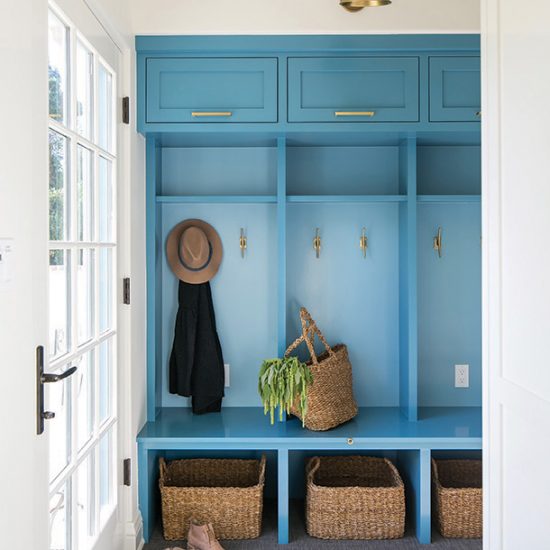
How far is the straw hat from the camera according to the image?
10.9ft

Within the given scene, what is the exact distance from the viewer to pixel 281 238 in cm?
316

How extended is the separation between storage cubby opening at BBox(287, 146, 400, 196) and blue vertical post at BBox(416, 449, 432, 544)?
1.27 m

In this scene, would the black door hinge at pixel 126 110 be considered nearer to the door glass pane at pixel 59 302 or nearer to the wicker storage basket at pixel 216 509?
the door glass pane at pixel 59 302

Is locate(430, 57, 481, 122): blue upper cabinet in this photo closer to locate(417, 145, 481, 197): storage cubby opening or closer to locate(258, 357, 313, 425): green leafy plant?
locate(417, 145, 481, 197): storage cubby opening

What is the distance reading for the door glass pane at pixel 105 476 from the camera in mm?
2469

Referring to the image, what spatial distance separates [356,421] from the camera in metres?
3.17

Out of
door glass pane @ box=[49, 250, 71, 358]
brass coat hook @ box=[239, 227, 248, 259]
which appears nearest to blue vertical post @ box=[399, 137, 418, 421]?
brass coat hook @ box=[239, 227, 248, 259]

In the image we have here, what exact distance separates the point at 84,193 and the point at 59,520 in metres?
0.98

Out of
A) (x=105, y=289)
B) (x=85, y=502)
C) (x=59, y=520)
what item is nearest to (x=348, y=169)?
(x=105, y=289)

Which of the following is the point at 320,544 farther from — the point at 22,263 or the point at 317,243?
the point at 22,263

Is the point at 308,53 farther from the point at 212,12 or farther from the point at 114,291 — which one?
the point at 114,291

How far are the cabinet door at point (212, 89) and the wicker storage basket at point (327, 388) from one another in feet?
3.01

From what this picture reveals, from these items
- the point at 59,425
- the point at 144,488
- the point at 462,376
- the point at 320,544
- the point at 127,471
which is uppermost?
the point at 59,425

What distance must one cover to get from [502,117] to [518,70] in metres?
0.13
